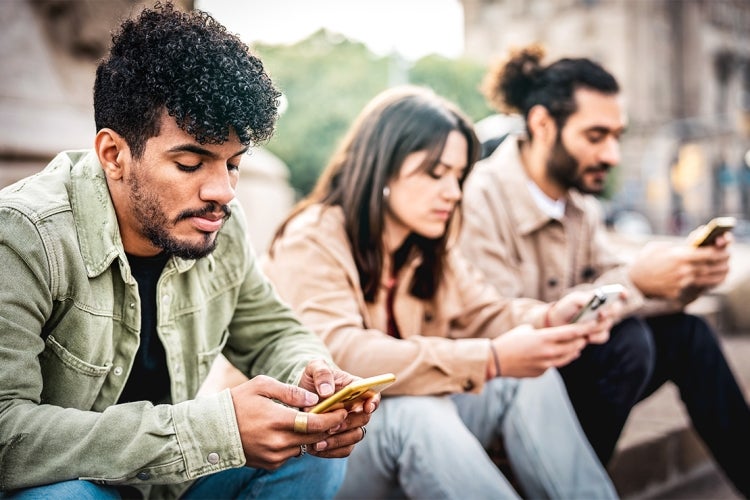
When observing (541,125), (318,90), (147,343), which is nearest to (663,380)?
(541,125)

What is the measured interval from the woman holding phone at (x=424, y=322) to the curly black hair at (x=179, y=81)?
35.3 inches

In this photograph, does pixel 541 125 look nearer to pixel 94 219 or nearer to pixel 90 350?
pixel 94 219

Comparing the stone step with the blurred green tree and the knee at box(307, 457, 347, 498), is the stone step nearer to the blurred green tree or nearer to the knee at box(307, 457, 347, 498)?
the knee at box(307, 457, 347, 498)

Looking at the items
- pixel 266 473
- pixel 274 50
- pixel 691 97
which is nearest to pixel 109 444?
pixel 266 473

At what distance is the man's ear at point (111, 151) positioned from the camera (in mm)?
1633

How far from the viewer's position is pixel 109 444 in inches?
57.7

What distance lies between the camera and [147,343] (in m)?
1.82

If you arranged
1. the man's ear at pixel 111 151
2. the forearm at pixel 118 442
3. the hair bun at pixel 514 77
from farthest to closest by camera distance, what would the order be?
the hair bun at pixel 514 77 < the man's ear at pixel 111 151 < the forearm at pixel 118 442

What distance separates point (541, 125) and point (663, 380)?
1.39 meters

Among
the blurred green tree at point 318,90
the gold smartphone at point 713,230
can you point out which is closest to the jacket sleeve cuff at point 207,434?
the gold smartphone at point 713,230

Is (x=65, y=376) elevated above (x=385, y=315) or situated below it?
above

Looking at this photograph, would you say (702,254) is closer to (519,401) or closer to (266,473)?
(519,401)

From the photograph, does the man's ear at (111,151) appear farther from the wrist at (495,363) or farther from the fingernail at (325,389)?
the wrist at (495,363)

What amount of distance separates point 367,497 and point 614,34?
43.6 meters
